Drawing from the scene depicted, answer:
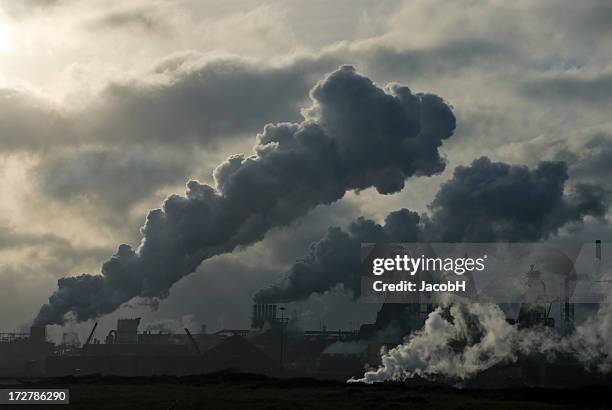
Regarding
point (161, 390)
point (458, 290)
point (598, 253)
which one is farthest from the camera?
point (598, 253)

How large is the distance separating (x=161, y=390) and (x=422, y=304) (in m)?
85.7

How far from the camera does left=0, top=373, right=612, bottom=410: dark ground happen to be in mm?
91812

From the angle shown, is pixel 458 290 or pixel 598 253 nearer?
→ pixel 458 290

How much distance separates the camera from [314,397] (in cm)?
10212

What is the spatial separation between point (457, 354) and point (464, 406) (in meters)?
49.0

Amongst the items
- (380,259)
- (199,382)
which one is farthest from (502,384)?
(199,382)

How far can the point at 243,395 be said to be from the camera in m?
106

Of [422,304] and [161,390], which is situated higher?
[422,304]

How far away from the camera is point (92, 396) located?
4218 inches

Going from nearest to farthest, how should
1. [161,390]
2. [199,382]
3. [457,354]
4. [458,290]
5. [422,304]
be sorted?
[161,390], [199,382], [457,354], [458,290], [422,304]

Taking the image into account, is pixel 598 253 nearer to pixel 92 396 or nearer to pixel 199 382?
pixel 199 382

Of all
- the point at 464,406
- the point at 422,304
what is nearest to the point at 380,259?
the point at 422,304

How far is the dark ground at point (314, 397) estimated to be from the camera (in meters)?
91.8

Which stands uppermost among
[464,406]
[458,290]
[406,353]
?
[458,290]
